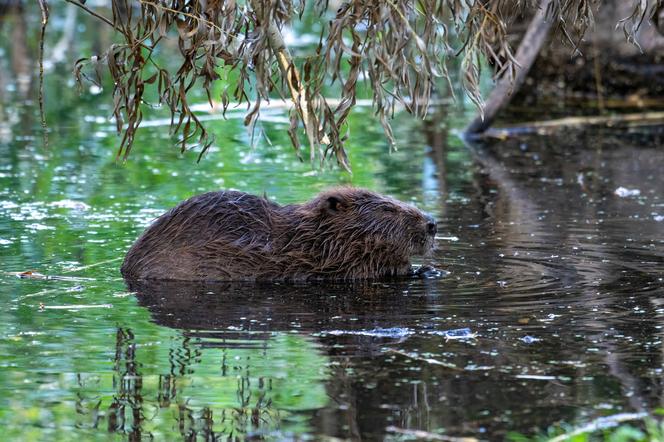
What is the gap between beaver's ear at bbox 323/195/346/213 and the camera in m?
7.15

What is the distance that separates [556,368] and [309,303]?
169 centimetres

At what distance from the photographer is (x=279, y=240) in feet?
22.9

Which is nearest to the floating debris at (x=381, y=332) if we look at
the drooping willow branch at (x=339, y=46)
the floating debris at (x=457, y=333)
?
the floating debris at (x=457, y=333)

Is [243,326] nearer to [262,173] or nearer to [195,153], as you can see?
[262,173]

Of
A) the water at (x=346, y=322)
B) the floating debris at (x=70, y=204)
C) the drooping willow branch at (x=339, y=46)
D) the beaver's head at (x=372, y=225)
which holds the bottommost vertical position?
the floating debris at (x=70, y=204)

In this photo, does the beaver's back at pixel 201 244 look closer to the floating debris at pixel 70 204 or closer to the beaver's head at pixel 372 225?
the beaver's head at pixel 372 225

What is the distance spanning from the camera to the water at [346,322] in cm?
446

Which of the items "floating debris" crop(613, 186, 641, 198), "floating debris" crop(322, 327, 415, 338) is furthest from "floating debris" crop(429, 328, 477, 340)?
"floating debris" crop(613, 186, 641, 198)

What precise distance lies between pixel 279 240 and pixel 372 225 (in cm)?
58

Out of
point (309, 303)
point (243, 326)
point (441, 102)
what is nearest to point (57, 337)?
point (243, 326)

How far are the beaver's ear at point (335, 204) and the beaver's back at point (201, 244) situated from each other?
1.41ft

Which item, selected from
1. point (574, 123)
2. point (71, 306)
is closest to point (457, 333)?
point (71, 306)

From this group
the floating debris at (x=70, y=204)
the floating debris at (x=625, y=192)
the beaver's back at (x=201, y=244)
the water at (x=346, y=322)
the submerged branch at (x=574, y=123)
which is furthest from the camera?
the submerged branch at (x=574, y=123)

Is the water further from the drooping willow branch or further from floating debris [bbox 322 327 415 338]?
the drooping willow branch
